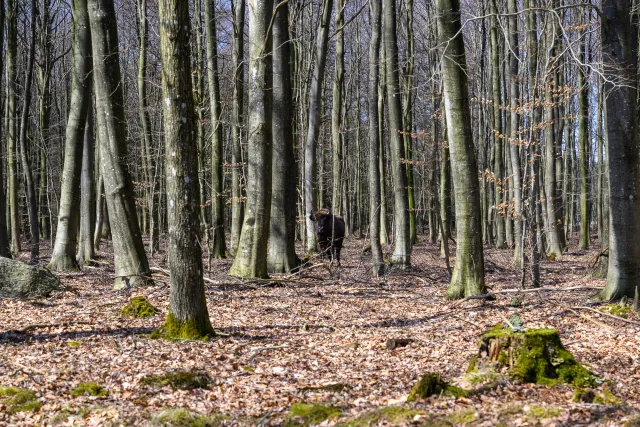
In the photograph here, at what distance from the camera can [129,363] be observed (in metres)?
6.56

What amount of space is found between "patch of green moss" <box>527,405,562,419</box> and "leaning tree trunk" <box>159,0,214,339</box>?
426cm

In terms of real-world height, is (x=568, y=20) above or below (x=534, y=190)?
above

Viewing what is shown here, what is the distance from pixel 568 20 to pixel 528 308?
70.6 ft

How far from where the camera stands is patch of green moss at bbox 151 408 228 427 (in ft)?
16.1

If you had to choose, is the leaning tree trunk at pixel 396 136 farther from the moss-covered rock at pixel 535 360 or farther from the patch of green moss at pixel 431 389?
the patch of green moss at pixel 431 389

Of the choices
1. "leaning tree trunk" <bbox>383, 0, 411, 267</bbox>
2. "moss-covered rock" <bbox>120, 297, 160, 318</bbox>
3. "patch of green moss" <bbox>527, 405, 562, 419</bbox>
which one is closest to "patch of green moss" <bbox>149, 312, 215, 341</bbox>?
"moss-covered rock" <bbox>120, 297, 160, 318</bbox>

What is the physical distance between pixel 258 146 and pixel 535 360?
7428 millimetres

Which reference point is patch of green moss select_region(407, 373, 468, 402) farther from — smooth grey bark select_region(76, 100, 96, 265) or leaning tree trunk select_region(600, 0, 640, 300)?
smooth grey bark select_region(76, 100, 96, 265)

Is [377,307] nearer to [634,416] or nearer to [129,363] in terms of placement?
[129,363]

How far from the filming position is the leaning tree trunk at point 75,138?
44.6 feet

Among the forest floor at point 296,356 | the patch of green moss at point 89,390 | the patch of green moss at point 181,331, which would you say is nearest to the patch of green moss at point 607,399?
the forest floor at point 296,356

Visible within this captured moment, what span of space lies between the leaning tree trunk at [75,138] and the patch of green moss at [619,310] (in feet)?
36.6

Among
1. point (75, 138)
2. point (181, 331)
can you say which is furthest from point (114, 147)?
point (181, 331)

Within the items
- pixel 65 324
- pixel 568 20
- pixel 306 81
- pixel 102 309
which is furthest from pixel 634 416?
pixel 568 20
